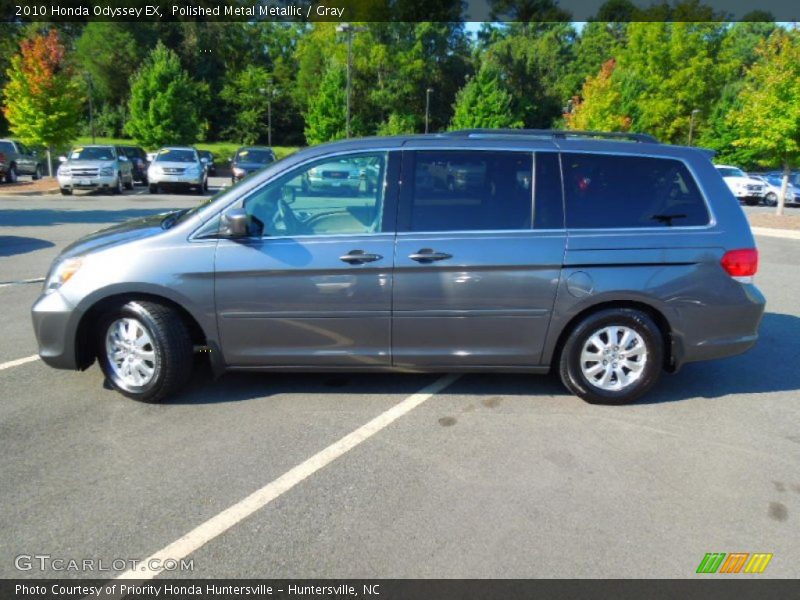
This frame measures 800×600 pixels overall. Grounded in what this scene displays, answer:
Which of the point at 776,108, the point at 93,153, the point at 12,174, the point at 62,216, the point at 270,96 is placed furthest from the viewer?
the point at 270,96

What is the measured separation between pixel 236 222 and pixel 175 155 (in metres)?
21.6

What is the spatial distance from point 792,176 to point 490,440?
34779 millimetres

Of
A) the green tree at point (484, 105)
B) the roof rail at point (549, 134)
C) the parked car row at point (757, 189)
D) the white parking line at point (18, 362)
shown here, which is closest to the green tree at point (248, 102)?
the green tree at point (484, 105)

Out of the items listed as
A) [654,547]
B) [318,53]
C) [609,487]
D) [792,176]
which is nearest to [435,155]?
[609,487]

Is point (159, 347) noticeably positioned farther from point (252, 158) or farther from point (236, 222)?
point (252, 158)

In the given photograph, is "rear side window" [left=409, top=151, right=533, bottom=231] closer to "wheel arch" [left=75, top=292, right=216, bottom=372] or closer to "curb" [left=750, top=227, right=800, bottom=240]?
"wheel arch" [left=75, top=292, right=216, bottom=372]

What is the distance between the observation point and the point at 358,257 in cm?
436

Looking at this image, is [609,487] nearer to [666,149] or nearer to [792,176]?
[666,149]

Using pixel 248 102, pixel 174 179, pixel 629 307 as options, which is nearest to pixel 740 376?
pixel 629 307

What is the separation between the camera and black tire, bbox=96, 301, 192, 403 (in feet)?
14.6

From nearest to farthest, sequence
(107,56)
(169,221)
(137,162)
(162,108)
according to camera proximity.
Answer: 1. (169,221)
2. (137,162)
3. (162,108)
4. (107,56)

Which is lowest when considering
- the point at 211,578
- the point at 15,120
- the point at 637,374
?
the point at 211,578

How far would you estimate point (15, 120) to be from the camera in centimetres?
2533

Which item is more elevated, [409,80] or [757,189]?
[409,80]
